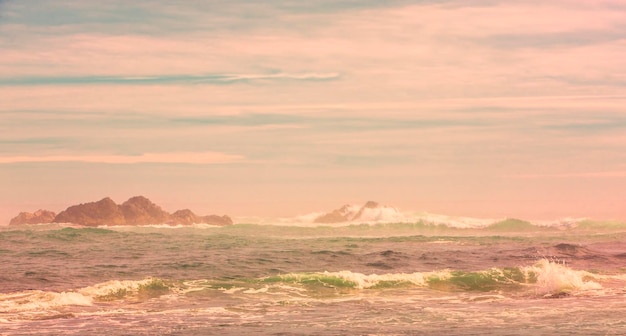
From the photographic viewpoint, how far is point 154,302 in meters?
23.3

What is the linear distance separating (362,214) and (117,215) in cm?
3328

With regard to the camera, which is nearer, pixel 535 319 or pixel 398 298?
pixel 535 319

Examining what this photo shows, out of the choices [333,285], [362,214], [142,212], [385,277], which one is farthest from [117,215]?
[333,285]

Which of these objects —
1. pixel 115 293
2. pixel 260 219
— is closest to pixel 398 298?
pixel 115 293

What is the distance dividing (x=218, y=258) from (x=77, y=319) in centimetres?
1622

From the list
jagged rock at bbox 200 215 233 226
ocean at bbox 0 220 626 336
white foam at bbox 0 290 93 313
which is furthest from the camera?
jagged rock at bbox 200 215 233 226

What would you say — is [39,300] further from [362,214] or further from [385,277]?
[362,214]

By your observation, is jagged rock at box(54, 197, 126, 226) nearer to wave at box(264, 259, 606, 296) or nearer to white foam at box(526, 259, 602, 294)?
wave at box(264, 259, 606, 296)

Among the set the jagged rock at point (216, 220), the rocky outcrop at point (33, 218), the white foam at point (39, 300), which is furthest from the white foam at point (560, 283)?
the rocky outcrop at point (33, 218)

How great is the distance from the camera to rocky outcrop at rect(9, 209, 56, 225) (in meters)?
105

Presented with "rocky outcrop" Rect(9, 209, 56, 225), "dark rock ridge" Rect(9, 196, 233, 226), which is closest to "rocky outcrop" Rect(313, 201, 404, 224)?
"dark rock ridge" Rect(9, 196, 233, 226)

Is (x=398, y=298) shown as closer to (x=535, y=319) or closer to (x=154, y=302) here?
(x=535, y=319)

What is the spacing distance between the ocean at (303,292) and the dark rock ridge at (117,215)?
58.1 m

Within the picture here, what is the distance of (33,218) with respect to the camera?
105 metres
